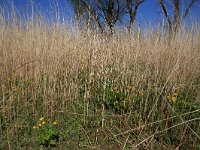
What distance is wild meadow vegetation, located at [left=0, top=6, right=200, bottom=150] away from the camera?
1943 mm

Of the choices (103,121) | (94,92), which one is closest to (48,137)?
(103,121)

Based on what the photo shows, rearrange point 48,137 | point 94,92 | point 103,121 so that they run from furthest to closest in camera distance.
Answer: point 94,92 < point 103,121 < point 48,137

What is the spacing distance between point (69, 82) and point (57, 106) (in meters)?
0.45

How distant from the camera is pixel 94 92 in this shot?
2.90 meters

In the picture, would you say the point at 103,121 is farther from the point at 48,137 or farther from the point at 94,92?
the point at 94,92

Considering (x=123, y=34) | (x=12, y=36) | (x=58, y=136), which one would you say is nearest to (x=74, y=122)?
(x=58, y=136)

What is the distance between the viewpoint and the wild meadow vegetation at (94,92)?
6.38 ft

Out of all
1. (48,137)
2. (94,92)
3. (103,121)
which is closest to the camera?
(48,137)

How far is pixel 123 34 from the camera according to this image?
3979 millimetres

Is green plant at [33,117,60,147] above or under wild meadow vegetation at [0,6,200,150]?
under

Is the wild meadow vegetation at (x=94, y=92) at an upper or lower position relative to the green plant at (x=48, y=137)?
upper

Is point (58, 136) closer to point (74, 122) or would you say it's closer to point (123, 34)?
point (74, 122)

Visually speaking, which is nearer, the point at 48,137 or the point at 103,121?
the point at 48,137

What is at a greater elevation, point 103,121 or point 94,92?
point 94,92
